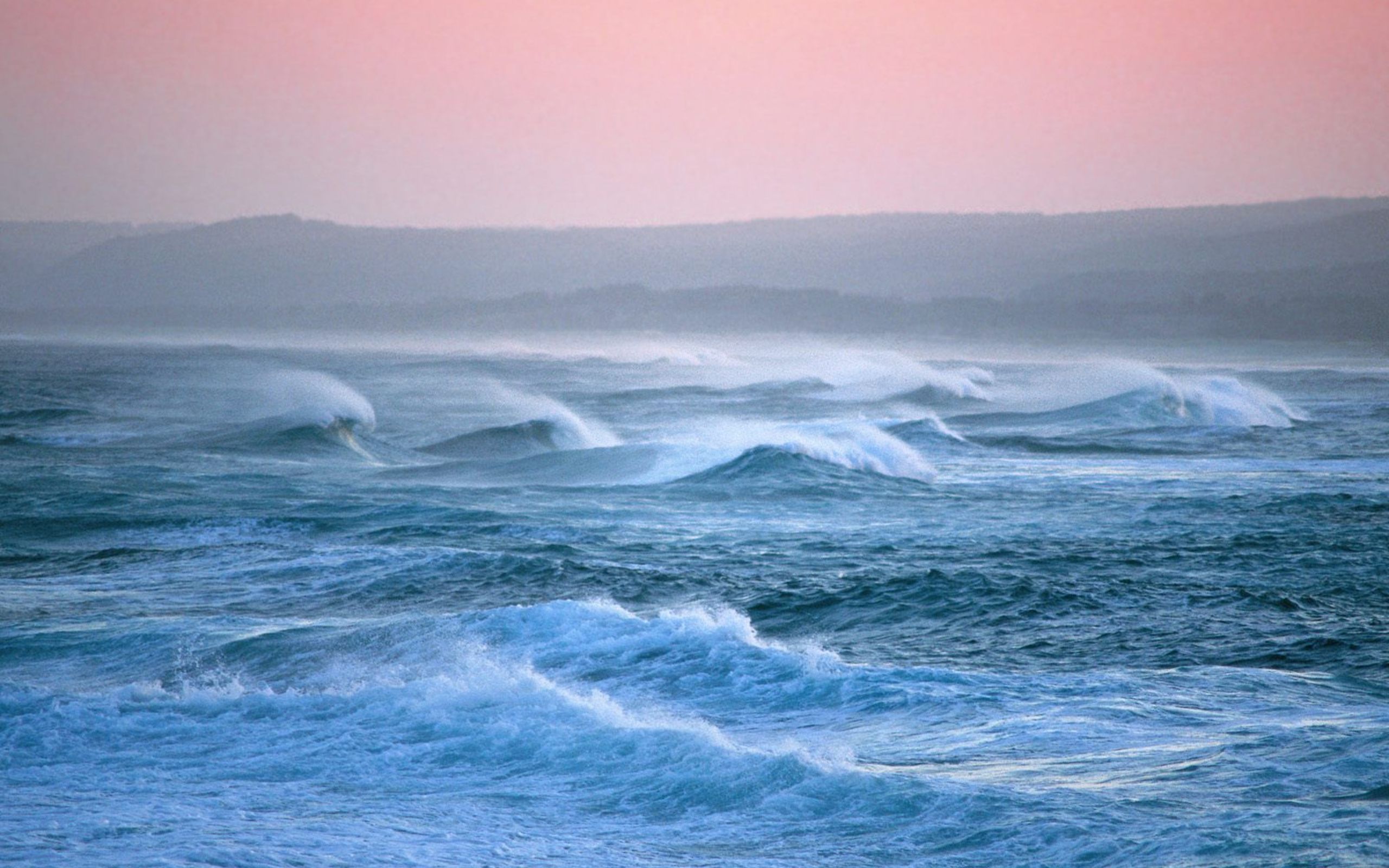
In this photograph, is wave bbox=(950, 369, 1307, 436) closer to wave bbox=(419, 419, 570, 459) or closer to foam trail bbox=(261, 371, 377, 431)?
wave bbox=(419, 419, 570, 459)

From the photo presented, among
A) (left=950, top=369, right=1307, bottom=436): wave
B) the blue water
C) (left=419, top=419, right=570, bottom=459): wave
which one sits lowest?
the blue water

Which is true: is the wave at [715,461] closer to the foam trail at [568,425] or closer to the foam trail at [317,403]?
the foam trail at [568,425]

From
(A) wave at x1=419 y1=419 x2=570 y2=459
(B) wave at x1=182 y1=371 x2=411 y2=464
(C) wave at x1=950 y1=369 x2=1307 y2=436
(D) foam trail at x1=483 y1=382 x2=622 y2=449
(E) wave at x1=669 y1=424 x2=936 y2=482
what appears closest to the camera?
(E) wave at x1=669 y1=424 x2=936 y2=482

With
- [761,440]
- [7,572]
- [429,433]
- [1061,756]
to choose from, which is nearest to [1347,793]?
[1061,756]

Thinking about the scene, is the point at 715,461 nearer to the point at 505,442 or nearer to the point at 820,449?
the point at 820,449

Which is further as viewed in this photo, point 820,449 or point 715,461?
point 820,449

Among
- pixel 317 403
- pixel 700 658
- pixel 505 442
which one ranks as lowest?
pixel 700 658

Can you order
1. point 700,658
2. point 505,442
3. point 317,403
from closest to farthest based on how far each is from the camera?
point 700,658, point 505,442, point 317,403

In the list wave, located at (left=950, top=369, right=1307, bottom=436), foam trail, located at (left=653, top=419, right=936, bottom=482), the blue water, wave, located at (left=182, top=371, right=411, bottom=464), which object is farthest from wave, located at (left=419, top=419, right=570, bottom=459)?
wave, located at (left=950, top=369, right=1307, bottom=436)

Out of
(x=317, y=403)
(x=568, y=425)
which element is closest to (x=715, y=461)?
(x=568, y=425)
